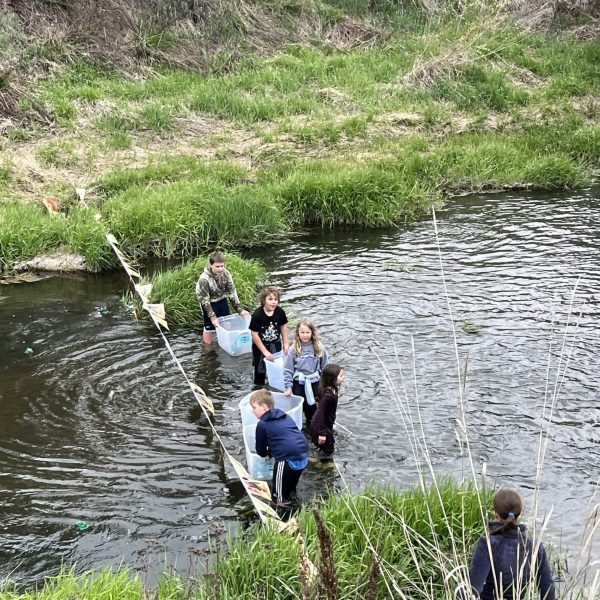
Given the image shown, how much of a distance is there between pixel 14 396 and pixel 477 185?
11.9 meters

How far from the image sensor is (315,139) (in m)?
18.7

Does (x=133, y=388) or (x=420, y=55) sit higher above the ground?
(x=420, y=55)

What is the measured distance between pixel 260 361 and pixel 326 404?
6.59 feet

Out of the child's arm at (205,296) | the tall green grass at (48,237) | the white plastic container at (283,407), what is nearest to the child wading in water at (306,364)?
the white plastic container at (283,407)

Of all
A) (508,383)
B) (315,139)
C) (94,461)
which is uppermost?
(315,139)

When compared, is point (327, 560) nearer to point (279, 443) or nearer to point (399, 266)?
point (279, 443)

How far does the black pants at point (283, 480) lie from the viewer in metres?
6.66

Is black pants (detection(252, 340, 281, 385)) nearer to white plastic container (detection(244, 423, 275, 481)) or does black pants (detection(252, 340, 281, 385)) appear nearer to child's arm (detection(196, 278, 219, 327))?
child's arm (detection(196, 278, 219, 327))

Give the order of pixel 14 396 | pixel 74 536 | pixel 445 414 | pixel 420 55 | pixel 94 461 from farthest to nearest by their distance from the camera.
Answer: pixel 420 55
pixel 14 396
pixel 445 414
pixel 94 461
pixel 74 536

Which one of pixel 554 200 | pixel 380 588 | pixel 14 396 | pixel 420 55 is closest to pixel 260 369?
pixel 14 396

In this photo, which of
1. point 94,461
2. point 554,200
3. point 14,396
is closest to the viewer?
point 94,461

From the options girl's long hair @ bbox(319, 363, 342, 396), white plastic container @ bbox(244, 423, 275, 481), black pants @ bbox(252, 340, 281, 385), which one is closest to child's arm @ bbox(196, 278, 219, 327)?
black pants @ bbox(252, 340, 281, 385)

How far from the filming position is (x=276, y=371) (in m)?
8.66

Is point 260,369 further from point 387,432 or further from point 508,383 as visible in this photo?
point 508,383
